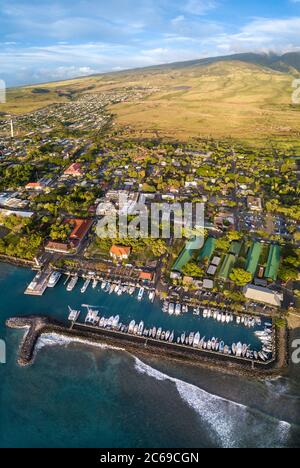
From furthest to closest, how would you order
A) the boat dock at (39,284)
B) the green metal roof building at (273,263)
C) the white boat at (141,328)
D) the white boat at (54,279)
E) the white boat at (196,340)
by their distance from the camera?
the green metal roof building at (273,263) → the white boat at (54,279) → the boat dock at (39,284) → the white boat at (141,328) → the white boat at (196,340)

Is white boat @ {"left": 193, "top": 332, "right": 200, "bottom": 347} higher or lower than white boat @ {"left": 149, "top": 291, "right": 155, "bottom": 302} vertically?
lower

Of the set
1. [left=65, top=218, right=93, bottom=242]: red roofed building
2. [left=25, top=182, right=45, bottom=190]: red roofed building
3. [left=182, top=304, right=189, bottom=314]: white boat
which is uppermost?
[left=25, top=182, right=45, bottom=190]: red roofed building

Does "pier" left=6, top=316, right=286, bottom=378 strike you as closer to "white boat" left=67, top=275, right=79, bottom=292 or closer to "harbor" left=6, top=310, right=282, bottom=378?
"harbor" left=6, top=310, right=282, bottom=378

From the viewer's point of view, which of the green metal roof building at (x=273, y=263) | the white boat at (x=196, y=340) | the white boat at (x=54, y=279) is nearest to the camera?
the white boat at (x=196, y=340)

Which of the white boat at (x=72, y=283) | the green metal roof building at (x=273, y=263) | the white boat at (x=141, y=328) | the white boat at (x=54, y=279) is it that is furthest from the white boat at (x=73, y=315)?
the green metal roof building at (x=273, y=263)

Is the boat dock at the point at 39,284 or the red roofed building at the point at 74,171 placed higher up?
the red roofed building at the point at 74,171

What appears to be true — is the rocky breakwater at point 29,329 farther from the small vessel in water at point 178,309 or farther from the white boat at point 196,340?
the white boat at point 196,340

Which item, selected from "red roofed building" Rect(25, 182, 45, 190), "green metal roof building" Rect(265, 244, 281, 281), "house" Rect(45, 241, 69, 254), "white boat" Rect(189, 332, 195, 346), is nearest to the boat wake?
"white boat" Rect(189, 332, 195, 346)
